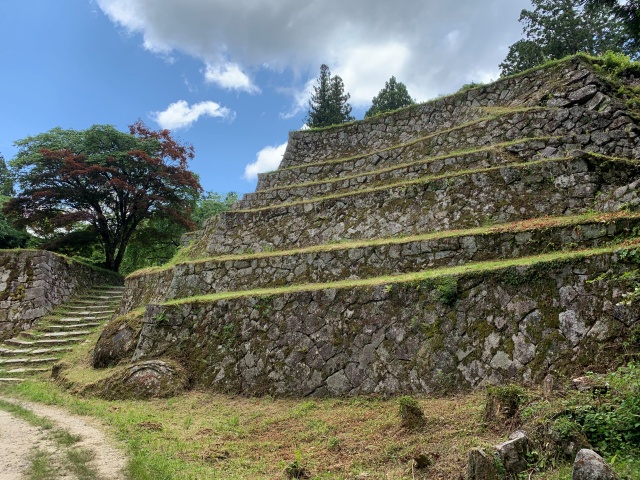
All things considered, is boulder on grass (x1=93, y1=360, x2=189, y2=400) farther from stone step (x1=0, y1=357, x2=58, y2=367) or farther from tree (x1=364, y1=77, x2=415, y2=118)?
tree (x1=364, y1=77, x2=415, y2=118)

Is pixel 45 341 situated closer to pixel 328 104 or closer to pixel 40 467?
pixel 40 467

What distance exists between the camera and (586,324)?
540 centimetres

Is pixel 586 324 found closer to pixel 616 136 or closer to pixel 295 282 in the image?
pixel 295 282

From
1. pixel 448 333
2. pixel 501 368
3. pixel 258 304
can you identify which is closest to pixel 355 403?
pixel 448 333

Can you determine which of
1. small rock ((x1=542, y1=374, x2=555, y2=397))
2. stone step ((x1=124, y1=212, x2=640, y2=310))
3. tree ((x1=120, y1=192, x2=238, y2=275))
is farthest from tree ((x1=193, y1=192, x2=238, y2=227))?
small rock ((x1=542, y1=374, x2=555, y2=397))

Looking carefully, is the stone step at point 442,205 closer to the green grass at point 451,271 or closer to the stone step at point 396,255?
the stone step at point 396,255

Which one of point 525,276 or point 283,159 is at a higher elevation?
point 283,159

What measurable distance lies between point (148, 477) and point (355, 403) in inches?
123

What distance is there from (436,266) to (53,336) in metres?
12.6

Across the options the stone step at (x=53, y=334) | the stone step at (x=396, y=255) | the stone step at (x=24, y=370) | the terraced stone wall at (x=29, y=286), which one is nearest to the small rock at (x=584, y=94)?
the stone step at (x=396, y=255)

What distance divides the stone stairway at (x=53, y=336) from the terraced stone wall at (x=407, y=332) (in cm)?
513

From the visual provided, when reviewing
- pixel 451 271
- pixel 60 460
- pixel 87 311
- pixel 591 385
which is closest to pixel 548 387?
pixel 591 385

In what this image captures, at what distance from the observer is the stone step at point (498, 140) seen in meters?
9.60

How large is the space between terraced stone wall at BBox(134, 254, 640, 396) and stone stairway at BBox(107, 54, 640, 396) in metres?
0.02
